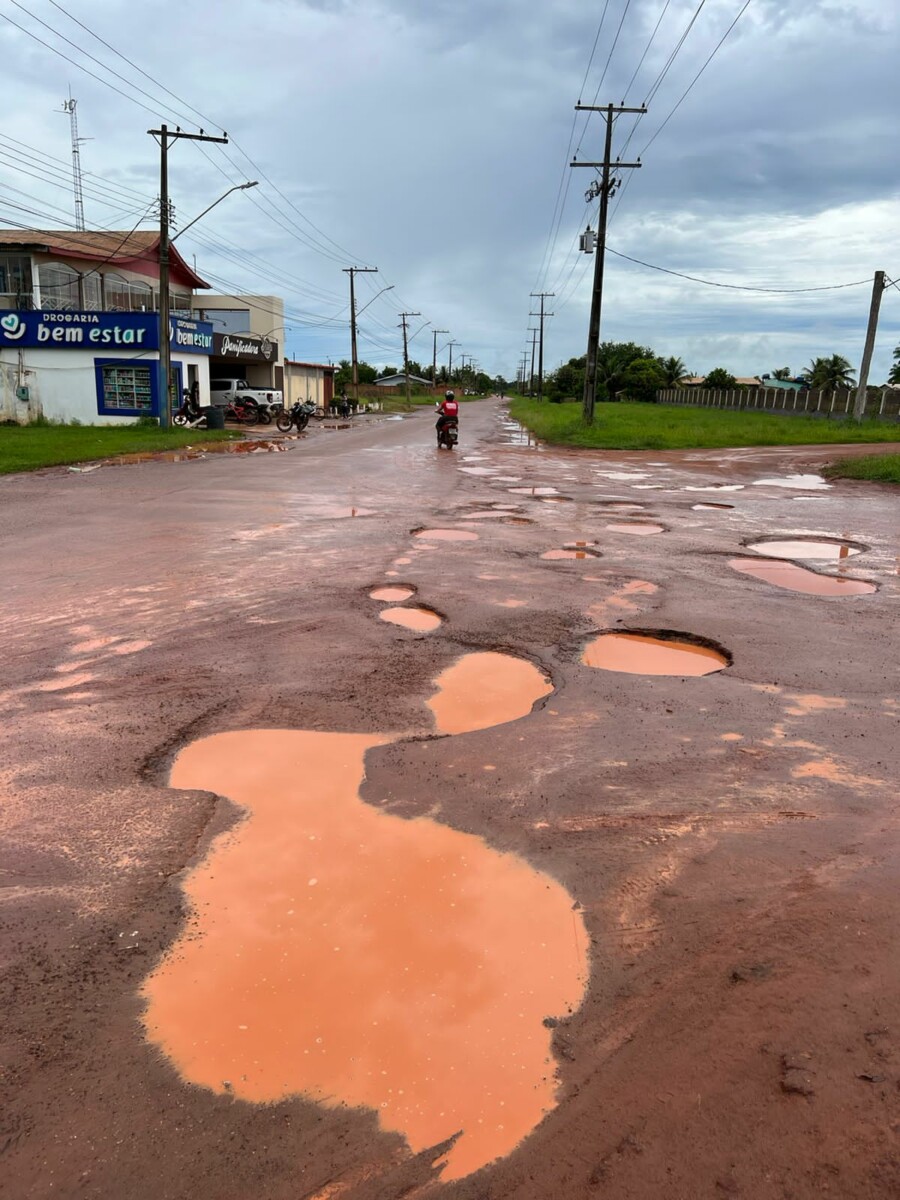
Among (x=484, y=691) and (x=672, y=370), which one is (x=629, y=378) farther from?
(x=484, y=691)

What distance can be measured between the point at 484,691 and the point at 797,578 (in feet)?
14.0

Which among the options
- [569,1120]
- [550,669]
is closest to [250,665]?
[550,669]

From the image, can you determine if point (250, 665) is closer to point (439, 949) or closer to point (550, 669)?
point (550, 669)

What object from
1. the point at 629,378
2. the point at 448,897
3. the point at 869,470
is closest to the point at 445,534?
the point at 448,897

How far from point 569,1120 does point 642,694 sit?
9.60ft

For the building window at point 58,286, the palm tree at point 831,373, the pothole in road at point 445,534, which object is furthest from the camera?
the palm tree at point 831,373

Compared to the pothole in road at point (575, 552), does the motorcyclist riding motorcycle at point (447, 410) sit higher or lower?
higher

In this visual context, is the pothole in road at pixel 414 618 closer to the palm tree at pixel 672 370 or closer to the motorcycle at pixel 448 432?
the motorcycle at pixel 448 432

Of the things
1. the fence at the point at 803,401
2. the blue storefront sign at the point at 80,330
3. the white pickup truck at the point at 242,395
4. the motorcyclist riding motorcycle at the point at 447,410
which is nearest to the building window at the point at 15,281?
the blue storefront sign at the point at 80,330

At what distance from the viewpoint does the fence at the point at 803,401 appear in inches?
1551

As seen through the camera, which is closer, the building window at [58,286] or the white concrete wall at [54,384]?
the white concrete wall at [54,384]

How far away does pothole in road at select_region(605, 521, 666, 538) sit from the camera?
1031 cm

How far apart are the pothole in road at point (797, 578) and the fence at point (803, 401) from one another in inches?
1360

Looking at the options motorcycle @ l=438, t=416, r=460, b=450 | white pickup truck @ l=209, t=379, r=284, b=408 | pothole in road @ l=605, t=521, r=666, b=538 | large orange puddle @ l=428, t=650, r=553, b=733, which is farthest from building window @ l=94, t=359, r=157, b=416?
large orange puddle @ l=428, t=650, r=553, b=733
